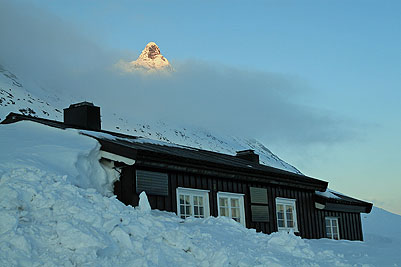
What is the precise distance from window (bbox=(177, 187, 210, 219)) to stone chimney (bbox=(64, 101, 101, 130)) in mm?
3439

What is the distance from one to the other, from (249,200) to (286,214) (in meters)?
2.18

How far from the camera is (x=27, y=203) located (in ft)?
26.0

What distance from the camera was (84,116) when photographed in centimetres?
1487

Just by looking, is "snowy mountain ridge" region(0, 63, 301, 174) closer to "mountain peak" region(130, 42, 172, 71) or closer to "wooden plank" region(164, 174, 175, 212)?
"wooden plank" region(164, 174, 175, 212)

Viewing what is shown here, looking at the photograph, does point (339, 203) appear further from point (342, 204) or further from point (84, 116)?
point (84, 116)

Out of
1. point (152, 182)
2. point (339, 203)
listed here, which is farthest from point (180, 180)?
point (339, 203)

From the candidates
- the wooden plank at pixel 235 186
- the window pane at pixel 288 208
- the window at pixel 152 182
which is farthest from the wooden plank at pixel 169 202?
the window pane at pixel 288 208

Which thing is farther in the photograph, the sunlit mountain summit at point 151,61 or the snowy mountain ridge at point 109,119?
the sunlit mountain summit at point 151,61

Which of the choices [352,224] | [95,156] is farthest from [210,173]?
[352,224]

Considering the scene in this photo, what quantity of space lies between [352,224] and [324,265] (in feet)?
38.3

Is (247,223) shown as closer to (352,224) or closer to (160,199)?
(160,199)

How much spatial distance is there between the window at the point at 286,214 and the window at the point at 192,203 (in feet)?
11.2

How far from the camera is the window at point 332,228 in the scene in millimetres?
18617

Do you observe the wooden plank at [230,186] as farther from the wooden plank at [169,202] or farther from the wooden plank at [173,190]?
the wooden plank at [169,202]
